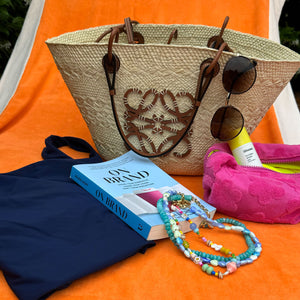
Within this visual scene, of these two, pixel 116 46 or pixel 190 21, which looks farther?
pixel 190 21

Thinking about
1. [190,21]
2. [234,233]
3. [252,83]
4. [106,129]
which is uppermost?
[190,21]

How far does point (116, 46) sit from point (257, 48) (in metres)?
0.37

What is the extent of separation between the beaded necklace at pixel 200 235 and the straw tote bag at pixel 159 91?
147 millimetres

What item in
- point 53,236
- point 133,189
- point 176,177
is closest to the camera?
point 53,236

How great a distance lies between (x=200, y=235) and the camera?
1.77 feet

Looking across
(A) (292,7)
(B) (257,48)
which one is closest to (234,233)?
(B) (257,48)

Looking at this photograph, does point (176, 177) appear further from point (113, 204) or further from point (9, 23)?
point (9, 23)

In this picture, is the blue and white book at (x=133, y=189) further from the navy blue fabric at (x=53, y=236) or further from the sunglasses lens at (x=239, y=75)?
the sunglasses lens at (x=239, y=75)

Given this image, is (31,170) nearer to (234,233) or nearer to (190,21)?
(234,233)

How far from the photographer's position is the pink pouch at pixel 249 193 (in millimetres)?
564

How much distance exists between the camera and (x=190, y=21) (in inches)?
46.5

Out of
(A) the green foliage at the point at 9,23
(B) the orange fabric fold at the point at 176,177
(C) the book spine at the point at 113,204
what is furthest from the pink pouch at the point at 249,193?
(A) the green foliage at the point at 9,23

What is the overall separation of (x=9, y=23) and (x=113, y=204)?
Answer: 4.16 feet

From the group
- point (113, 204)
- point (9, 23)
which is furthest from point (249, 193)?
point (9, 23)
